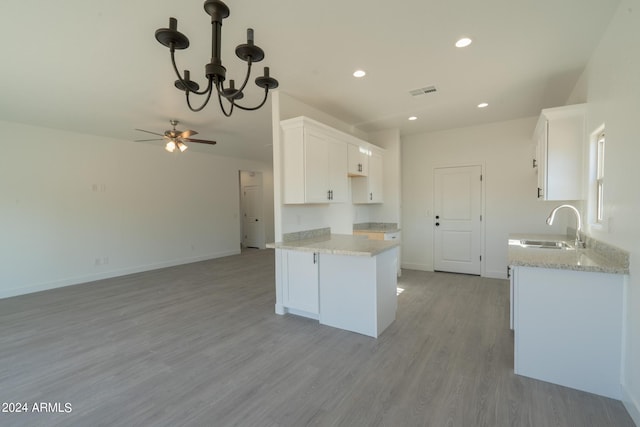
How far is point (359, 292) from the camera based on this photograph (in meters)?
3.04

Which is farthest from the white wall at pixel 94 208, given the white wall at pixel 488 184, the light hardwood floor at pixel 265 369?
the white wall at pixel 488 184

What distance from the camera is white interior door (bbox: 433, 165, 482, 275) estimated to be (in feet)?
17.7

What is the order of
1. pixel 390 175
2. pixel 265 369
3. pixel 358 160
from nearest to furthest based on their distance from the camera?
pixel 265 369 < pixel 358 160 < pixel 390 175

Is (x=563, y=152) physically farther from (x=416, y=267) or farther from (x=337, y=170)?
(x=416, y=267)

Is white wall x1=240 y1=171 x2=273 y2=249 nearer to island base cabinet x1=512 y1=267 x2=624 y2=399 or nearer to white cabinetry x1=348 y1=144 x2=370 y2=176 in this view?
white cabinetry x1=348 y1=144 x2=370 y2=176

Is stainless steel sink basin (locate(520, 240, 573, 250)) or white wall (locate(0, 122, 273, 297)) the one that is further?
white wall (locate(0, 122, 273, 297))

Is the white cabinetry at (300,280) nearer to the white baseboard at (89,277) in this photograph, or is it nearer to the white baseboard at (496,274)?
the white baseboard at (496,274)

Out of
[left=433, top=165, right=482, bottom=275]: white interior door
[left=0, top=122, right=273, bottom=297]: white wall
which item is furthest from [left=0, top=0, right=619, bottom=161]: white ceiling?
[left=433, top=165, right=482, bottom=275]: white interior door

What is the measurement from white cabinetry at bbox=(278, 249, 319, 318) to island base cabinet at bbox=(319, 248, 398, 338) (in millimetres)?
105

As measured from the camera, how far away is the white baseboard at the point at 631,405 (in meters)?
1.75

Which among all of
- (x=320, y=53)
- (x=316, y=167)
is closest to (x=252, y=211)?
(x=316, y=167)

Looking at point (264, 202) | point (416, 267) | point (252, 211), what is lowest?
point (416, 267)

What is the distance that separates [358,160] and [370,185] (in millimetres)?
628

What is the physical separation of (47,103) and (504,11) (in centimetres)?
539
